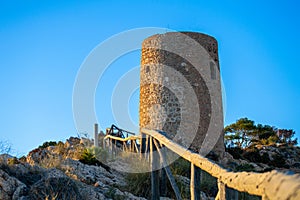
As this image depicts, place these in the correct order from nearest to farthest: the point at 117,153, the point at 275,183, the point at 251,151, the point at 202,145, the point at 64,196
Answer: the point at 275,183 < the point at 64,196 < the point at 117,153 < the point at 202,145 < the point at 251,151

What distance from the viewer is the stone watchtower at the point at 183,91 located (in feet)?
44.1

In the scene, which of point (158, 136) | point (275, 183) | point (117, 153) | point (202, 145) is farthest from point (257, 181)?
point (202, 145)

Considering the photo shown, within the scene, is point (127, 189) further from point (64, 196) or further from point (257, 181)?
point (257, 181)

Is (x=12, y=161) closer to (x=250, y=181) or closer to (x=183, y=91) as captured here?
(x=250, y=181)

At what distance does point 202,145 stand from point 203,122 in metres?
0.82

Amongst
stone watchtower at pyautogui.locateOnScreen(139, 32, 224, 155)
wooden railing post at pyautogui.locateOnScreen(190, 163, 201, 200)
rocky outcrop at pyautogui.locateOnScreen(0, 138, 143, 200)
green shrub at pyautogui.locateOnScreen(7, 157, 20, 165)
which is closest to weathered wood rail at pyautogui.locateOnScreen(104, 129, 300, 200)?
wooden railing post at pyautogui.locateOnScreen(190, 163, 201, 200)

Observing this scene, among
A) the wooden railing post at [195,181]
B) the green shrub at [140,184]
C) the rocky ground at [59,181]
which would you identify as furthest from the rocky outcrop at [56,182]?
the wooden railing post at [195,181]

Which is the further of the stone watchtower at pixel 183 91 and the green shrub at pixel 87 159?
the stone watchtower at pixel 183 91

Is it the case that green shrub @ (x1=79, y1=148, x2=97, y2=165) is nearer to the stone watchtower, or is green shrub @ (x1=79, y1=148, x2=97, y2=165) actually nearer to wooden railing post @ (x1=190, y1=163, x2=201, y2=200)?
wooden railing post @ (x1=190, y1=163, x2=201, y2=200)

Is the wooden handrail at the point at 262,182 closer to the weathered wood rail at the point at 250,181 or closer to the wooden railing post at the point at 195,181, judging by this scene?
the weathered wood rail at the point at 250,181

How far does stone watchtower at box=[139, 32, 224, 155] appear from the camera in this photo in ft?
44.1

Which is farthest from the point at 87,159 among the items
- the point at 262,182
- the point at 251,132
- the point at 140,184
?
the point at 251,132

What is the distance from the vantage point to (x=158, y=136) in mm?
5195

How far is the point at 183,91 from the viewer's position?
13.6 metres
